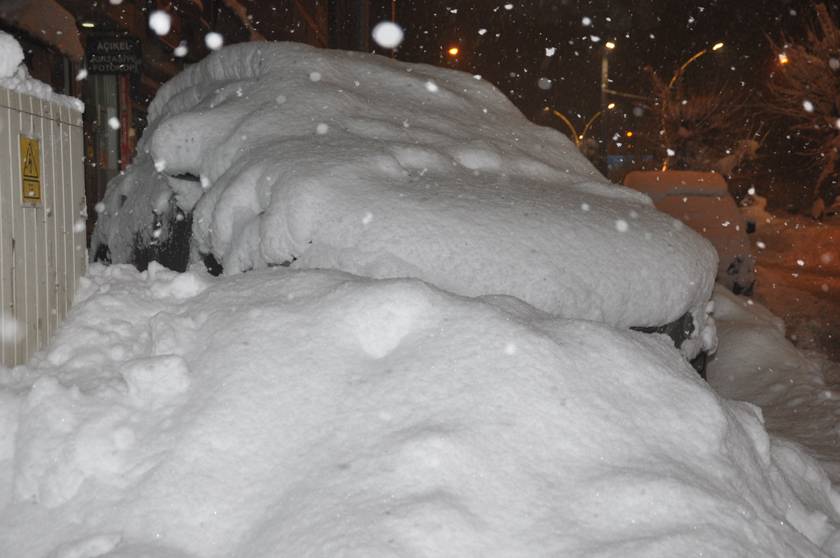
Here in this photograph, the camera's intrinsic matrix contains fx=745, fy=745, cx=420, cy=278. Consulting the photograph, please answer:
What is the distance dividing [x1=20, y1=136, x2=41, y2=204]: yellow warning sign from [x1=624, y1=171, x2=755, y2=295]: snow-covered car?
7567mm

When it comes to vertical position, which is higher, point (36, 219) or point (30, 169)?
point (30, 169)

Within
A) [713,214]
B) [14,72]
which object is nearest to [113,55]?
[14,72]

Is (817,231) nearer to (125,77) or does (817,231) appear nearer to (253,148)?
(125,77)

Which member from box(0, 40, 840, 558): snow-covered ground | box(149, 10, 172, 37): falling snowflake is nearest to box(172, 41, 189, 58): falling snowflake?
box(149, 10, 172, 37): falling snowflake

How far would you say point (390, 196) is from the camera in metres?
3.30

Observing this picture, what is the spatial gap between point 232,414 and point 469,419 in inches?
29.3

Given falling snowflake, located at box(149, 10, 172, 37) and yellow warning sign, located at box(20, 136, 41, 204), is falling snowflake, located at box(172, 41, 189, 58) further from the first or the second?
yellow warning sign, located at box(20, 136, 41, 204)

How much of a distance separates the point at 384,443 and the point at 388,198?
4.63 ft

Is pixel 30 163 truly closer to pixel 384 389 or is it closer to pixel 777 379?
pixel 384 389

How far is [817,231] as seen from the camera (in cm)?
2089

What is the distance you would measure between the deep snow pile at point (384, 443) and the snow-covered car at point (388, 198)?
0.38m

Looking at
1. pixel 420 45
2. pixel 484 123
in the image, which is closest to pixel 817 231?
pixel 420 45

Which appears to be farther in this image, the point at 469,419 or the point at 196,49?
the point at 196,49

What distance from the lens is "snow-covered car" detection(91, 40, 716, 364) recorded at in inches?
125
